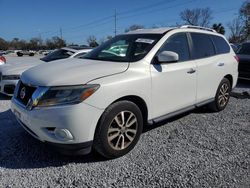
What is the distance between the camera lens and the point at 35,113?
294 cm

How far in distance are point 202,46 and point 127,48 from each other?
5.14ft

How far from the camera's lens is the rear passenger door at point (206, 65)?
4.48m

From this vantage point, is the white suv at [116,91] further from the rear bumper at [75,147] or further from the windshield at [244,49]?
the windshield at [244,49]

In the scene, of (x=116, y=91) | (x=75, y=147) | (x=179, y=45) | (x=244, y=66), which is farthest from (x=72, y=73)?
(x=244, y=66)

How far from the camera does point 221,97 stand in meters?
5.33

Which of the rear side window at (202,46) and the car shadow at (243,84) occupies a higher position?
the rear side window at (202,46)

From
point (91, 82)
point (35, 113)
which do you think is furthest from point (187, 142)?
point (35, 113)

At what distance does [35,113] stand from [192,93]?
2582mm

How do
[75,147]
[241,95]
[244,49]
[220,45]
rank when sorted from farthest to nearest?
[244,49], [241,95], [220,45], [75,147]

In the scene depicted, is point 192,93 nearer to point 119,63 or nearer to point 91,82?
point 119,63

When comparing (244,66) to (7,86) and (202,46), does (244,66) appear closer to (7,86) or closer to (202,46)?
(202,46)

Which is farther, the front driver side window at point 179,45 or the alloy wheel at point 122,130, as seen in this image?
the front driver side window at point 179,45

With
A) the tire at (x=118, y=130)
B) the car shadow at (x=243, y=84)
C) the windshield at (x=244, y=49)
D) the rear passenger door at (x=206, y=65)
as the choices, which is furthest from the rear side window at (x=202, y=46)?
the windshield at (x=244, y=49)

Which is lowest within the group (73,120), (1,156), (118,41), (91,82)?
(1,156)
